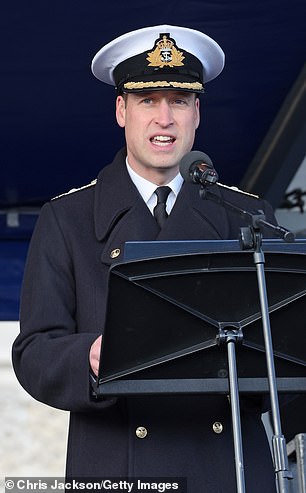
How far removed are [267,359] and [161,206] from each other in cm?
86

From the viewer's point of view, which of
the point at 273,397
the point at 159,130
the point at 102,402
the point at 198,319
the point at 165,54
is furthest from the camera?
the point at 165,54

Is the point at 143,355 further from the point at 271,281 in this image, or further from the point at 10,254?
the point at 10,254

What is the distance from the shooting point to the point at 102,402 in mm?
2564

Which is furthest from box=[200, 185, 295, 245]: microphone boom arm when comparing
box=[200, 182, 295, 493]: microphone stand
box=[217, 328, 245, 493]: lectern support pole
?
box=[217, 328, 245, 493]: lectern support pole

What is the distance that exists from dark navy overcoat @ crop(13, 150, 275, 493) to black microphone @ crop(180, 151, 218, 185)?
0.43 m

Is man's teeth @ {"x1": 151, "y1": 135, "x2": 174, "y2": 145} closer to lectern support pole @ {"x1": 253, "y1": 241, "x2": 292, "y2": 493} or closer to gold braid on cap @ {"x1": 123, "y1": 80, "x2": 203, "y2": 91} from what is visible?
gold braid on cap @ {"x1": 123, "y1": 80, "x2": 203, "y2": 91}

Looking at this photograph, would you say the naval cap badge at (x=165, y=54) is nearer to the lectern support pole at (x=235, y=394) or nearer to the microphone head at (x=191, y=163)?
the microphone head at (x=191, y=163)

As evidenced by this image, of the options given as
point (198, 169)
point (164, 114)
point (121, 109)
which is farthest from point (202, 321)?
point (121, 109)

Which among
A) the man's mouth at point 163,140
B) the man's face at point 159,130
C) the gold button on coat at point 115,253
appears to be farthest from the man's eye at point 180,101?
the gold button on coat at point 115,253

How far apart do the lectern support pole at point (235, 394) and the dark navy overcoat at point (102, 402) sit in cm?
36

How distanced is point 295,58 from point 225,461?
2.31 metres

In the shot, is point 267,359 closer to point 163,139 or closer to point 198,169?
point 198,169

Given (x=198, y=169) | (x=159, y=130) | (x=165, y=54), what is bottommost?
(x=198, y=169)

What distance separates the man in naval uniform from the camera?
265 centimetres
